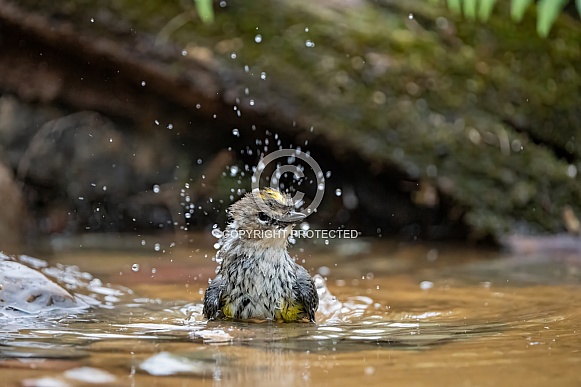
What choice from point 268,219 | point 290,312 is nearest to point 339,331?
point 290,312

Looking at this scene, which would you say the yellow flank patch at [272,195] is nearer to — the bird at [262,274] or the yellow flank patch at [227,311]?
the bird at [262,274]

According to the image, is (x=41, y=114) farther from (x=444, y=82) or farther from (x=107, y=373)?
(x=107, y=373)

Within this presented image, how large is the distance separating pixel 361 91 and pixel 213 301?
11.8 ft

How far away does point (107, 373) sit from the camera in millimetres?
2992

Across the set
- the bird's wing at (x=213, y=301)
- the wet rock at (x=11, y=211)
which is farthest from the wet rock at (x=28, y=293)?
the wet rock at (x=11, y=211)

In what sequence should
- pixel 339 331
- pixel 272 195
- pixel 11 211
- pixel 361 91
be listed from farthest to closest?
pixel 11 211 → pixel 361 91 → pixel 272 195 → pixel 339 331

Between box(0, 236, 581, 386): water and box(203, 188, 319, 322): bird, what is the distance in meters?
0.18

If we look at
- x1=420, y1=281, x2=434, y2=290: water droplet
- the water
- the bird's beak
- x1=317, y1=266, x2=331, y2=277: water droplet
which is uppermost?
the bird's beak

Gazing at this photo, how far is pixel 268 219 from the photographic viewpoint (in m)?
5.25

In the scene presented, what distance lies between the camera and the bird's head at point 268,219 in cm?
522

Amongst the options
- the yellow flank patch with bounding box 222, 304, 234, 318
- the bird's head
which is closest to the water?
the yellow flank patch with bounding box 222, 304, 234, 318

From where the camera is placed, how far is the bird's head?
17.1ft

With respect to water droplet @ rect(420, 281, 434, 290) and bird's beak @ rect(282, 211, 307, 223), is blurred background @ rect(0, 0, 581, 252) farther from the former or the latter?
bird's beak @ rect(282, 211, 307, 223)

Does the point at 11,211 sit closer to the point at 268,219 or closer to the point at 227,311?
the point at 268,219
